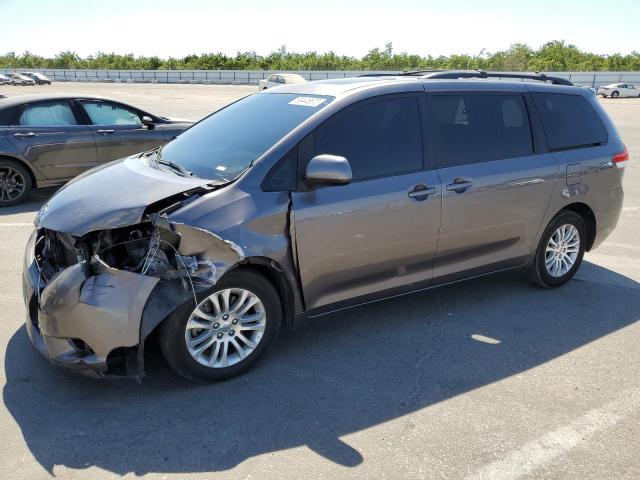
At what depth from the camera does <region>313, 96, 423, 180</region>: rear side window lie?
394cm

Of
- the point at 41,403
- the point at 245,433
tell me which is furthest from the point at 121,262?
the point at 245,433

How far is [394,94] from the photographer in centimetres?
423

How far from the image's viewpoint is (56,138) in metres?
8.26

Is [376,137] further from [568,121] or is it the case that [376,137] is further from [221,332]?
[568,121]

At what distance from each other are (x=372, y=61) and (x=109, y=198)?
257ft

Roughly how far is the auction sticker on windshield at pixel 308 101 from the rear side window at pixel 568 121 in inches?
81.8

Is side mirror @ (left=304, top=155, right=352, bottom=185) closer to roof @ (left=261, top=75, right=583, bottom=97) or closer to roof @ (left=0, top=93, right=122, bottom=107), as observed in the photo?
roof @ (left=261, top=75, right=583, bottom=97)

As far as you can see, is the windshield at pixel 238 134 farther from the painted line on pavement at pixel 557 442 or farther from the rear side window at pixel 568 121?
the painted line on pavement at pixel 557 442

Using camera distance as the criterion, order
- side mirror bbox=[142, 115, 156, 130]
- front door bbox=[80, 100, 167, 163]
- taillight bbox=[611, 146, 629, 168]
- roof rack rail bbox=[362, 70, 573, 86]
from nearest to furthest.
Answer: roof rack rail bbox=[362, 70, 573, 86] < taillight bbox=[611, 146, 629, 168] < front door bbox=[80, 100, 167, 163] < side mirror bbox=[142, 115, 156, 130]

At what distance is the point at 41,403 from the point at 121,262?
0.92 metres

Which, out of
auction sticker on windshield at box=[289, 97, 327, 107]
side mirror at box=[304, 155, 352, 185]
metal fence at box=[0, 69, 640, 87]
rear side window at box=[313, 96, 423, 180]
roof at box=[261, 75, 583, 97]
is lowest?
side mirror at box=[304, 155, 352, 185]

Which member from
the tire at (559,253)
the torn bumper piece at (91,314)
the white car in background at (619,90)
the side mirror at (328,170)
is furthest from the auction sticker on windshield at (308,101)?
the white car in background at (619,90)

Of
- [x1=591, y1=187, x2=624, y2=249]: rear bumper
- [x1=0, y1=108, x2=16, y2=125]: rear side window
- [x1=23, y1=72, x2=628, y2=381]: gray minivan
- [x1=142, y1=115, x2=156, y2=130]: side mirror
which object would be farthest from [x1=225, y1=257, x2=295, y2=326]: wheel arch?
[x1=0, y1=108, x2=16, y2=125]: rear side window

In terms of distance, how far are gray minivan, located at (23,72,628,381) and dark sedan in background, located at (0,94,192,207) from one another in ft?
14.2
